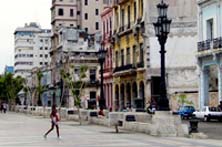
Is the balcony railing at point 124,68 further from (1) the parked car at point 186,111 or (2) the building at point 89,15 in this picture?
(2) the building at point 89,15

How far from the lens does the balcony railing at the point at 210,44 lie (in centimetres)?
4833

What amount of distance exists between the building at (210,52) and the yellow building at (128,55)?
34.4 ft

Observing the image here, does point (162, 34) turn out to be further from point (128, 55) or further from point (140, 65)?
point (128, 55)

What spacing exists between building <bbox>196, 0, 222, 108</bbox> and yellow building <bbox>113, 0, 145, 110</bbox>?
10.5 m

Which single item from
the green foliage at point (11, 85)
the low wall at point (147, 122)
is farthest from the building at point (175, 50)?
the green foliage at point (11, 85)

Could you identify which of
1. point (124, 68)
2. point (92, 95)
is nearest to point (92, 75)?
point (92, 95)

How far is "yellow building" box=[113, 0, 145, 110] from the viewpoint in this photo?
218ft

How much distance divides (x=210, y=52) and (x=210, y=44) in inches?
27.4

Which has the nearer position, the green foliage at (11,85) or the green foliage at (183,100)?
the green foliage at (183,100)

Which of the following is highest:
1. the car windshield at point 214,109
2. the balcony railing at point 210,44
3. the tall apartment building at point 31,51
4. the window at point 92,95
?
the tall apartment building at point 31,51

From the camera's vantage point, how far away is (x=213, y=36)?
50.8 metres

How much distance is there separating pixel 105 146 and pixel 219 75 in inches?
1057

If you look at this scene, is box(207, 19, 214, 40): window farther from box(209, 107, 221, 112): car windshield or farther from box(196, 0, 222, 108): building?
box(209, 107, 221, 112): car windshield

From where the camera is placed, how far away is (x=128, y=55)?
7106cm
